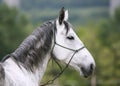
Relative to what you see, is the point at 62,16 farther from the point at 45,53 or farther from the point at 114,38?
the point at 114,38

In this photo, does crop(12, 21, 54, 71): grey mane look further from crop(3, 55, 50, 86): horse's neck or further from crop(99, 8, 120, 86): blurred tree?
crop(99, 8, 120, 86): blurred tree

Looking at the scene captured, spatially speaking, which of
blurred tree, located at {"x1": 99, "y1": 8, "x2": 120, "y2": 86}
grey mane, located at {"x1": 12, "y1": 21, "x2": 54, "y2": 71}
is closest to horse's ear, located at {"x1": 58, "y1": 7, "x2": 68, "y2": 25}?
grey mane, located at {"x1": 12, "y1": 21, "x2": 54, "y2": 71}

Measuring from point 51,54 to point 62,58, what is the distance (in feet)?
0.52

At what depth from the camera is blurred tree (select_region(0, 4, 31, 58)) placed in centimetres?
4056

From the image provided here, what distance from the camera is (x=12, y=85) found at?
7500 millimetres

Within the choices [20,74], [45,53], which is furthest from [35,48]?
[20,74]

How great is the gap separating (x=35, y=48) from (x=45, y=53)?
18cm

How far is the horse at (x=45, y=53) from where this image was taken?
7.86 m

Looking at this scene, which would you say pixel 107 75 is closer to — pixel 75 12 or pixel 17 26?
pixel 17 26

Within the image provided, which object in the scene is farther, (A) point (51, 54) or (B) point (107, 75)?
(B) point (107, 75)

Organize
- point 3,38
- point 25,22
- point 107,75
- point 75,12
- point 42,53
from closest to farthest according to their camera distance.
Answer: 1. point 42,53
2. point 107,75
3. point 3,38
4. point 25,22
5. point 75,12

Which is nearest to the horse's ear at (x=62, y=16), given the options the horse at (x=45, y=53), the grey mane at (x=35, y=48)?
the horse at (x=45, y=53)

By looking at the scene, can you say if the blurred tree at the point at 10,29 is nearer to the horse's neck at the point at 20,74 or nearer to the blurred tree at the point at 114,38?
the blurred tree at the point at 114,38

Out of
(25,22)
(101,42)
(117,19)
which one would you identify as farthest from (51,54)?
(117,19)
